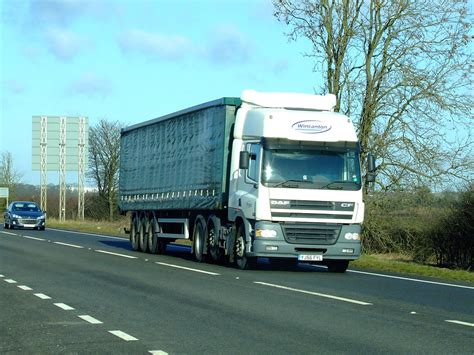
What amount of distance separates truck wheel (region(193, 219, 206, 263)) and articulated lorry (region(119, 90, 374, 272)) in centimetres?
3

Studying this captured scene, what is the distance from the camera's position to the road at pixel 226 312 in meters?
9.56

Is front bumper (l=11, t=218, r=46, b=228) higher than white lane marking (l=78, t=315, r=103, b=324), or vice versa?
front bumper (l=11, t=218, r=46, b=228)

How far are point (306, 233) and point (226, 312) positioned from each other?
25.3 ft

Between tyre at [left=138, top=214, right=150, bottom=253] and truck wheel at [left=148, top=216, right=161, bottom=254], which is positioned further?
tyre at [left=138, top=214, right=150, bottom=253]

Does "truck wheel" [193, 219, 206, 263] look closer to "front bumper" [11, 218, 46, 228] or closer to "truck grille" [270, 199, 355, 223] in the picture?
"truck grille" [270, 199, 355, 223]

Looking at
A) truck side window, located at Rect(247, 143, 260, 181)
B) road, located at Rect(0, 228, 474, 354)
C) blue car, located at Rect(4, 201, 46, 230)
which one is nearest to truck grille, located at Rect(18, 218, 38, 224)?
blue car, located at Rect(4, 201, 46, 230)

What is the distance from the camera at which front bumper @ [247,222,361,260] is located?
773 inches

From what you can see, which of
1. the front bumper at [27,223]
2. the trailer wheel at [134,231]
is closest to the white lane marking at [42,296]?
the trailer wheel at [134,231]

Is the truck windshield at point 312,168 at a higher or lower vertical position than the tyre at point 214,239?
higher

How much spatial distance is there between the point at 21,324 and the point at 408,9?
83.6ft

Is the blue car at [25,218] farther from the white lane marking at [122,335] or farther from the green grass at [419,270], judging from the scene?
the white lane marking at [122,335]

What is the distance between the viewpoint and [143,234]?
95.6 ft

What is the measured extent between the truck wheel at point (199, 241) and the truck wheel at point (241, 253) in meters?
2.38

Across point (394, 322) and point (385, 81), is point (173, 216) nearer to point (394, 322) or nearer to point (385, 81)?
point (385, 81)
